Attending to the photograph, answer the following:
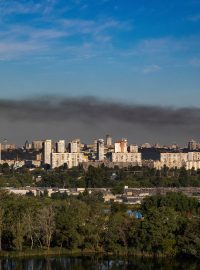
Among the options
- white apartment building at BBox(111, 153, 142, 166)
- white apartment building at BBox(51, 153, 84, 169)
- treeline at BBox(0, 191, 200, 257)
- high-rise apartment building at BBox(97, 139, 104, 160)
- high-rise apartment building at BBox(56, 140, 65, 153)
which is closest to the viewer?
treeline at BBox(0, 191, 200, 257)

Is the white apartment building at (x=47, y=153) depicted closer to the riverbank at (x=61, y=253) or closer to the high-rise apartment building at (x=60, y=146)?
the high-rise apartment building at (x=60, y=146)

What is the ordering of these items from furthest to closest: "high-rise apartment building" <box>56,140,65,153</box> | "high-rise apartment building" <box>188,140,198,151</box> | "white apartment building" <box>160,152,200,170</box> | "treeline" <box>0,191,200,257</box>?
1. "high-rise apartment building" <box>188,140,198,151</box>
2. "high-rise apartment building" <box>56,140,65,153</box>
3. "white apartment building" <box>160,152,200,170</box>
4. "treeline" <box>0,191,200,257</box>

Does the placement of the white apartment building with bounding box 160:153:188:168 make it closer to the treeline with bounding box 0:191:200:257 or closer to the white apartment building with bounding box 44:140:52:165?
the white apartment building with bounding box 44:140:52:165

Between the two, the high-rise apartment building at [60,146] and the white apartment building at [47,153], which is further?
the high-rise apartment building at [60,146]

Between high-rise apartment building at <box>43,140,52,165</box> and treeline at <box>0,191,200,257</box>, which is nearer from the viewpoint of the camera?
treeline at <box>0,191,200,257</box>

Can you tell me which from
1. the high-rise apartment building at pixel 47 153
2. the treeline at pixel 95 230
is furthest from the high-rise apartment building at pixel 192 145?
the treeline at pixel 95 230

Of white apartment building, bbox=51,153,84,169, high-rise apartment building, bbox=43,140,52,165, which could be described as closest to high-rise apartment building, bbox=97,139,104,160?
high-rise apartment building, bbox=43,140,52,165

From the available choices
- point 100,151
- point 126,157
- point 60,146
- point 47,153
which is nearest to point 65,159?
point 47,153
